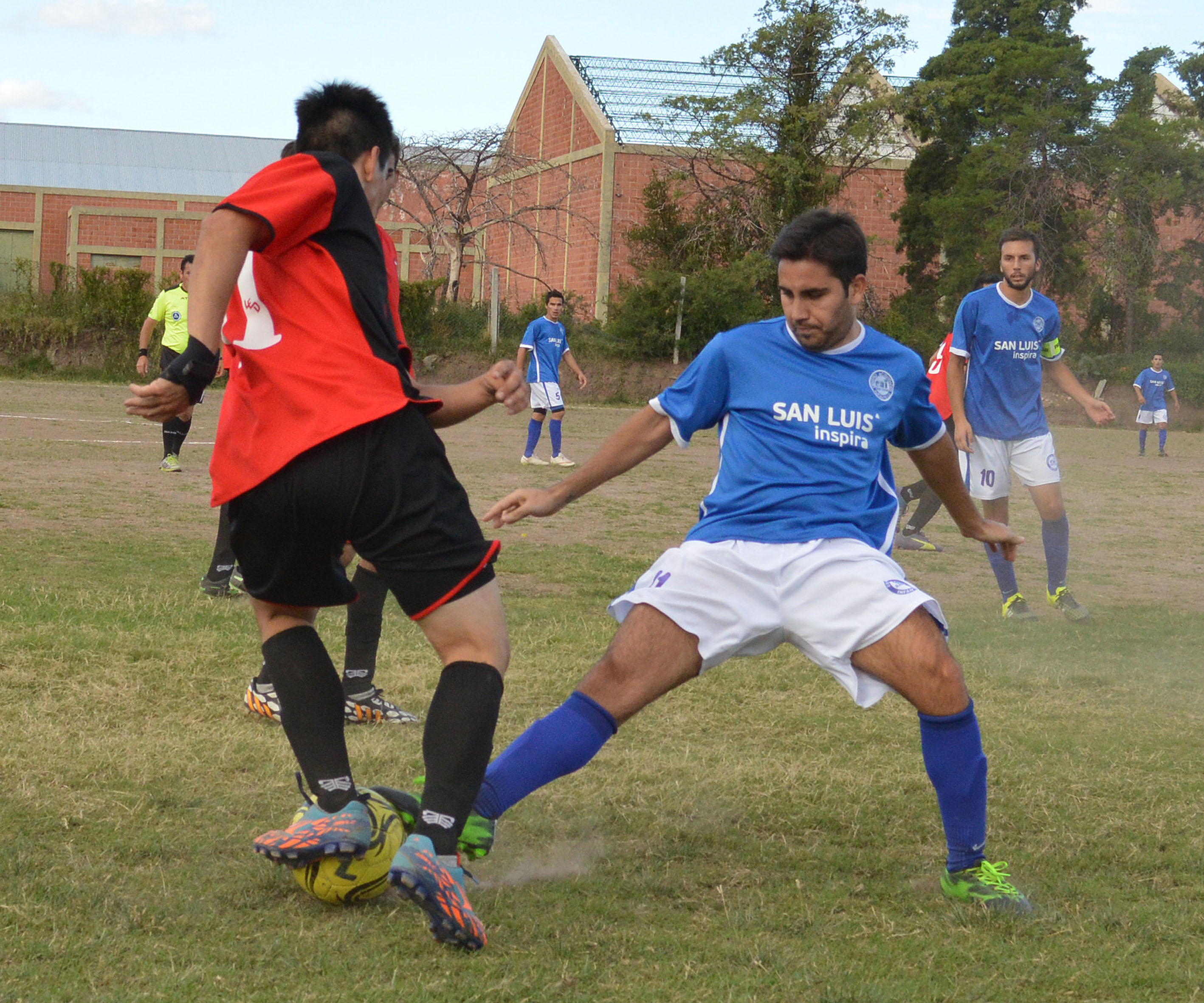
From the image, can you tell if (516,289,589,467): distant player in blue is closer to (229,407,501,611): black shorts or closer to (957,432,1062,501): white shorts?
(957,432,1062,501): white shorts

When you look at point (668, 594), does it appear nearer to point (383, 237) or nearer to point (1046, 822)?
point (383, 237)

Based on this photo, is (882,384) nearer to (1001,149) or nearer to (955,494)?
(955,494)

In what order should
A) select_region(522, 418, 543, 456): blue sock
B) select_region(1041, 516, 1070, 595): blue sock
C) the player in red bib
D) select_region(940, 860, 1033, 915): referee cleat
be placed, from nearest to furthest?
1. select_region(940, 860, 1033, 915): referee cleat
2. select_region(1041, 516, 1070, 595): blue sock
3. the player in red bib
4. select_region(522, 418, 543, 456): blue sock

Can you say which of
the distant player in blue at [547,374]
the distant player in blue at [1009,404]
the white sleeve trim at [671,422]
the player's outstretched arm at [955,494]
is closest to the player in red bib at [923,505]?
the distant player in blue at [1009,404]

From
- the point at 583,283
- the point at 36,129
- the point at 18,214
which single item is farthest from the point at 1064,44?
the point at 36,129

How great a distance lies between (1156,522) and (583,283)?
2524cm

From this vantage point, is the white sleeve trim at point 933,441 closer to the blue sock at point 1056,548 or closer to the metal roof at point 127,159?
the blue sock at point 1056,548

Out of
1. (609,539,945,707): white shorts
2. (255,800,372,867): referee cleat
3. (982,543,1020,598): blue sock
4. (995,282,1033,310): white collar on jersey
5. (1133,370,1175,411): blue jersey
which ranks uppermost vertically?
(995,282,1033,310): white collar on jersey

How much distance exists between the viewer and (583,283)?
3647cm

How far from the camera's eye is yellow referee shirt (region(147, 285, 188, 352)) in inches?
493

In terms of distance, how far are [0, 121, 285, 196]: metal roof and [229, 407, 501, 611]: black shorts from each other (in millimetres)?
43686

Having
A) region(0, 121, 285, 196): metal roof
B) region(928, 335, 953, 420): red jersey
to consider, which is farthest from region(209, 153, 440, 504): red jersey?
region(0, 121, 285, 196): metal roof

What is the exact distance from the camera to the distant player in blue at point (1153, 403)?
73.5 ft

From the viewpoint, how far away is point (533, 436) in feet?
51.7
